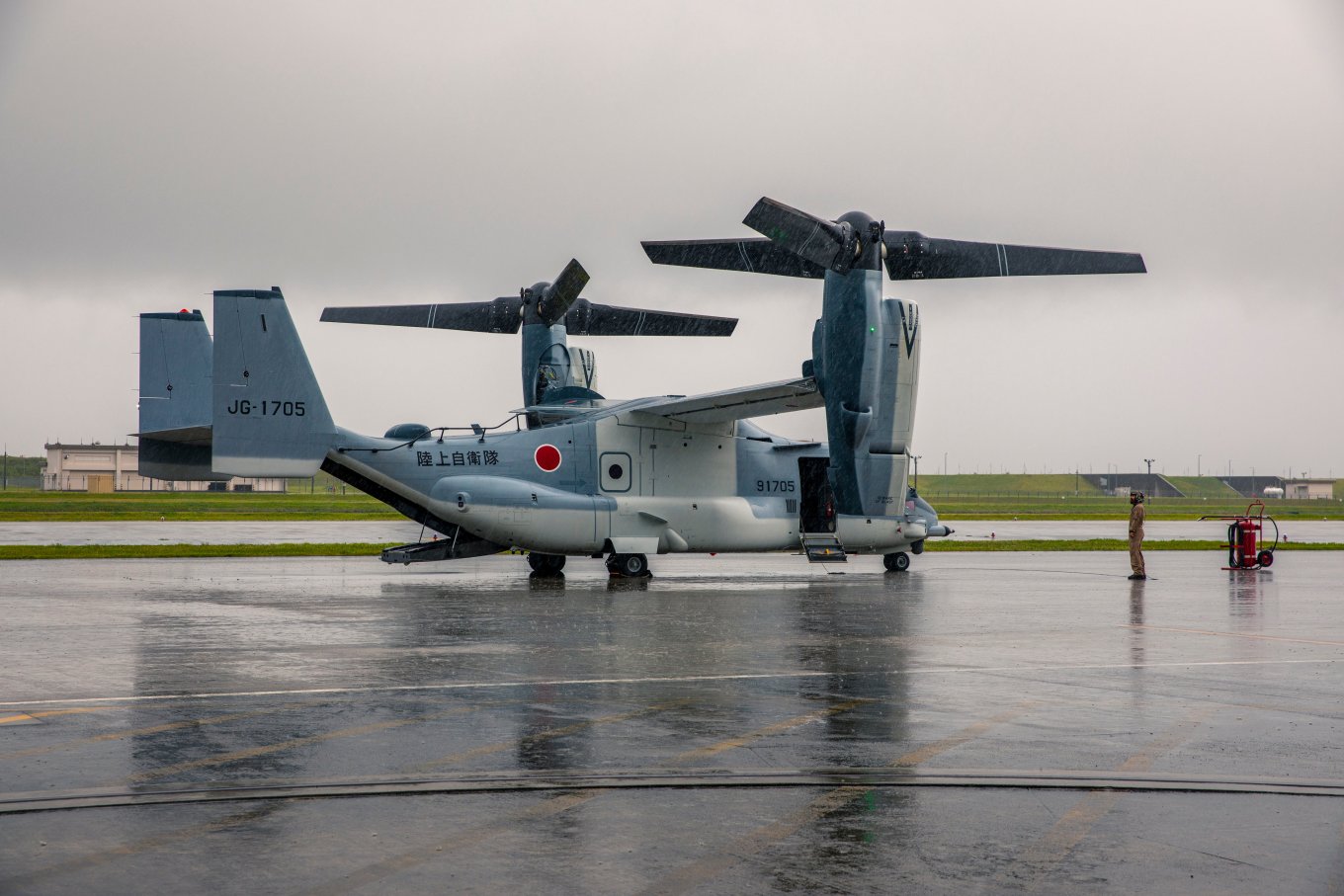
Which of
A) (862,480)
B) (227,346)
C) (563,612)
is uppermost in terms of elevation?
(227,346)

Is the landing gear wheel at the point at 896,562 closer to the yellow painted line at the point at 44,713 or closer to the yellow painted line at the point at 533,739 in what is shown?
the yellow painted line at the point at 533,739

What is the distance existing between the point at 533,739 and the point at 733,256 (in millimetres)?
22110

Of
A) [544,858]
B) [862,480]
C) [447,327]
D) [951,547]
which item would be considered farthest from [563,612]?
[951,547]

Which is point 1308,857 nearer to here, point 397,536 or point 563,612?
point 563,612

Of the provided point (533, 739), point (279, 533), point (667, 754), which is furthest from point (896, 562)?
point (279, 533)

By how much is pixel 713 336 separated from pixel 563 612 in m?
17.5

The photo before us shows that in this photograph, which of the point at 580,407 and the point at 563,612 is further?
the point at 580,407

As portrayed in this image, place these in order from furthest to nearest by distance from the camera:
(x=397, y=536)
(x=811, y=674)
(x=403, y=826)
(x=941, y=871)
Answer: (x=397, y=536), (x=811, y=674), (x=403, y=826), (x=941, y=871)

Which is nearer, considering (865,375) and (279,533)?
(865,375)

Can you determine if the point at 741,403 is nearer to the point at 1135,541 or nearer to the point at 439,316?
the point at 1135,541

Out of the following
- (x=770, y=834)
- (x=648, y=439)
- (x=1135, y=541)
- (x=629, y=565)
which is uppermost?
(x=648, y=439)

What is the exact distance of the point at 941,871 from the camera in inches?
217

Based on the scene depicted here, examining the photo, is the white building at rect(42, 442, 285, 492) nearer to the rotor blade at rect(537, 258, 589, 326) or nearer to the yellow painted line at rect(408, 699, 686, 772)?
the rotor blade at rect(537, 258, 589, 326)

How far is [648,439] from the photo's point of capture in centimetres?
2736
